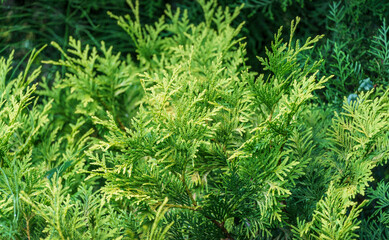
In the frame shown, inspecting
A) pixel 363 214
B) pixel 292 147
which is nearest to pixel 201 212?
pixel 292 147

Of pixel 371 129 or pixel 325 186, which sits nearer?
pixel 371 129

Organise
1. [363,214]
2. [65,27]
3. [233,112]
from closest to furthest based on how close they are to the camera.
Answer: [233,112]
[363,214]
[65,27]

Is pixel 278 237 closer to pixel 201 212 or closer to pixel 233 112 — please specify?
→ pixel 201 212

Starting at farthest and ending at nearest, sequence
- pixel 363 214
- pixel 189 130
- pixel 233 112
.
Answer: pixel 363 214 < pixel 233 112 < pixel 189 130

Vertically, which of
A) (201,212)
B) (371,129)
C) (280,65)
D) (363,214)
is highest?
(280,65)

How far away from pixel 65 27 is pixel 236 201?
1.48m

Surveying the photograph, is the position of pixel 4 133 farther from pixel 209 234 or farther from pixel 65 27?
pixel 65 27

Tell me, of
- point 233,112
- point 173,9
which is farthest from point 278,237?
point 173,9

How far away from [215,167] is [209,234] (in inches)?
6.7

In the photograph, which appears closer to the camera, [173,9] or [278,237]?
[278,237]

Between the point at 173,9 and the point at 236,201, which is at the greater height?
the point at 173,9

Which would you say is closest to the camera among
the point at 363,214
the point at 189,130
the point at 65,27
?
the point at 189,130

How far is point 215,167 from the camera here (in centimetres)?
89

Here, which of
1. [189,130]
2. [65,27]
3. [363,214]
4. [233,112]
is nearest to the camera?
[189,130]
